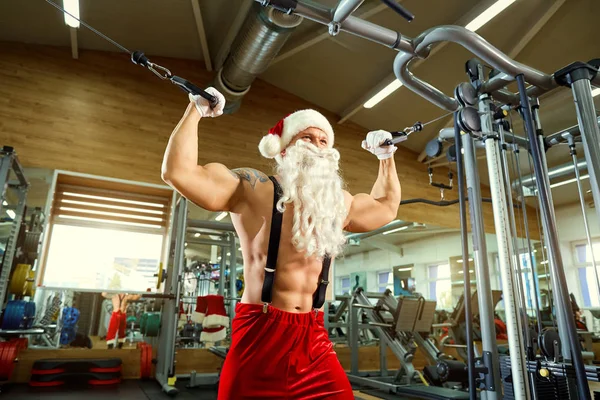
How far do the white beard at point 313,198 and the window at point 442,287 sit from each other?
24.0 feet

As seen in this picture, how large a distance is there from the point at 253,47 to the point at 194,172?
3.98m

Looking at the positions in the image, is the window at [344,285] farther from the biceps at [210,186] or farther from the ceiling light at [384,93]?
the biceps at [210,186]

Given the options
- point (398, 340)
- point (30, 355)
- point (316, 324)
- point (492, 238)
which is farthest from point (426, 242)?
point (316, 324)

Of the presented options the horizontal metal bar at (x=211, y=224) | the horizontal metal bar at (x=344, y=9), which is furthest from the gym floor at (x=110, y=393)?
the horizontal metal bar at (x=344, y=9)

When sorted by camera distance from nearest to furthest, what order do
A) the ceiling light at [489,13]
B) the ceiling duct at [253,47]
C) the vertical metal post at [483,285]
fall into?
the vertical metal post at [483,285], the ceiling duct at [253,47], the ceiling light at [489,13]

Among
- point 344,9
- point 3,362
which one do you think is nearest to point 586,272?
point 344,9

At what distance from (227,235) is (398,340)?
2.71 meters

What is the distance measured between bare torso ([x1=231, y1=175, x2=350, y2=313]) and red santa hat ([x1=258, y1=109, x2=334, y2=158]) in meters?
0.29

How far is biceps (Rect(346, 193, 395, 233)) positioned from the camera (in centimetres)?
171

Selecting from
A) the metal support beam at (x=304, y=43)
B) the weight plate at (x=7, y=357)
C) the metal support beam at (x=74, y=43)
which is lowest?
the weight plate at (x=7, y=357)

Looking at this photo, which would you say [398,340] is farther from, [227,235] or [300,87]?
[300,87]

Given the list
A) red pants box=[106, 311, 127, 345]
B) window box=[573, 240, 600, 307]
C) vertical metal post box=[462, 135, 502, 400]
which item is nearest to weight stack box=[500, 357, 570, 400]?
vertical metal post box=[462, 135, 502, 400]

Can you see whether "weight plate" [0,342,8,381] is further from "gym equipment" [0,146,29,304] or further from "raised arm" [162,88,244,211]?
"raised arm" [162,88,244,211]

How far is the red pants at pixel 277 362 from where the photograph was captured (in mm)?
1244
